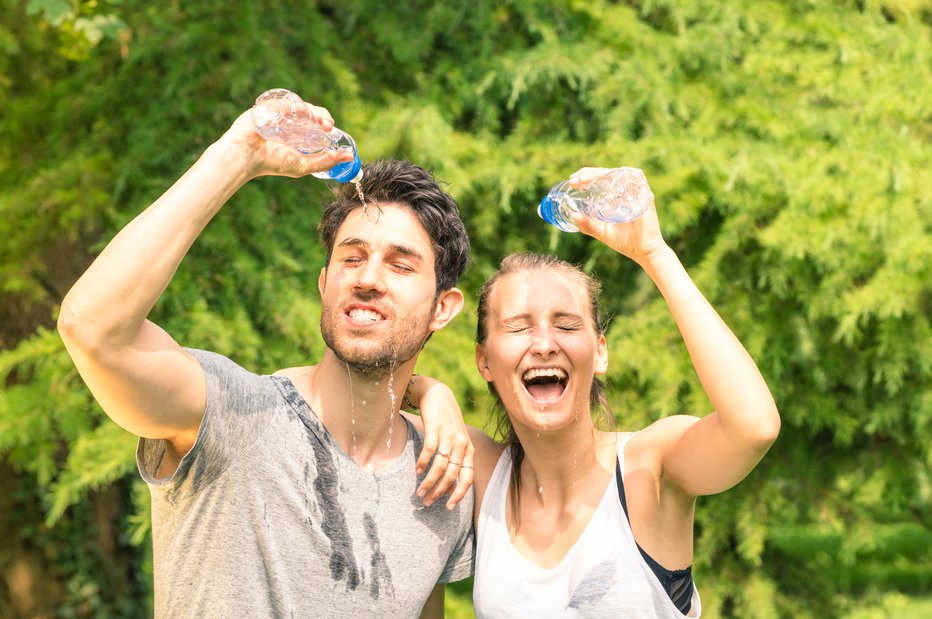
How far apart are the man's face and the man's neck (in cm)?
5

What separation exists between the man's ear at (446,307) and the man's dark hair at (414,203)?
25 mm

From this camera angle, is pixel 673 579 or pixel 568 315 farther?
pixel 568 315

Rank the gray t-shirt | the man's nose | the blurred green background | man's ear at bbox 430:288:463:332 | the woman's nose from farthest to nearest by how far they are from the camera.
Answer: the blurred green background < man's ear at bbox 430:288:463:332 < the woman's nose < the man's nose < the gray t-shirt

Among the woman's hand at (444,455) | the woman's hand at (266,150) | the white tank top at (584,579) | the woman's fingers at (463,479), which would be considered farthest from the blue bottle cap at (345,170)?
the white tank top at (584,579)

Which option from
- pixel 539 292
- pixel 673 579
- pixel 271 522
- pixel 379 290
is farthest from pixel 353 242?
pixel 673 579

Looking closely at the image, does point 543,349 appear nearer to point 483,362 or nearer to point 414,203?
point 483,362

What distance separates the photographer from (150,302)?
181 cm

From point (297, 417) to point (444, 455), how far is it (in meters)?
0.38

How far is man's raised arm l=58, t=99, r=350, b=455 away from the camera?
1756mm

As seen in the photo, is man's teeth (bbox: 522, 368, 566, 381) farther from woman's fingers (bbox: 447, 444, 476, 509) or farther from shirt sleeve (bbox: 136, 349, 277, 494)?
shirt sleeve (bbox: 136, 349, 277, 494)

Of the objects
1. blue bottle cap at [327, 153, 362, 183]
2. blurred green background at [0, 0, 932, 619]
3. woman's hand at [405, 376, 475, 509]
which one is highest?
blue bottle cap at [327, 153, 362, 183]

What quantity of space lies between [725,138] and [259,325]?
2.31 meters

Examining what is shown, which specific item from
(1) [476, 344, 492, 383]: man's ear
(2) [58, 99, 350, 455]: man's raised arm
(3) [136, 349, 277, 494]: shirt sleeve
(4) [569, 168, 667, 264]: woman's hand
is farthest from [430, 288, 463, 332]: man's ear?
(2) [58, 99, 350, 455]: man's raised arm

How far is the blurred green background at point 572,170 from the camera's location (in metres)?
3.99
